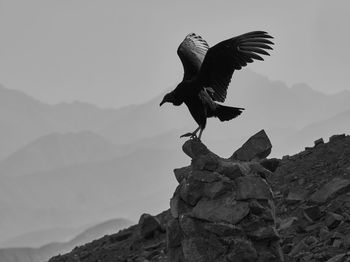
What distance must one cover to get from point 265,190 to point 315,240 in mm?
2900

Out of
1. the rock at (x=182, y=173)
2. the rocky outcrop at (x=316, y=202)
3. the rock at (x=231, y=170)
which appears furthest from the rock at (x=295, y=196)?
the rock at (x=231, y=170)

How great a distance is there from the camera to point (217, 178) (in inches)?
552

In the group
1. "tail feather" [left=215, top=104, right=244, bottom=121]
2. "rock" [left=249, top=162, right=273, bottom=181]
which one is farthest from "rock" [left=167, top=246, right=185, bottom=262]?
"tail feather" [left=215, top=104, right=244, bottom=121]

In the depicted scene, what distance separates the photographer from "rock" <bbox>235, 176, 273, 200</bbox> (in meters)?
13.6

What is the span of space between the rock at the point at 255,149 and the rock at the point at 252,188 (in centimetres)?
171

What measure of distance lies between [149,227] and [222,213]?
844cm

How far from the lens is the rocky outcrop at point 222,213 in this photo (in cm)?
1340

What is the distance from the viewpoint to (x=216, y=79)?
1442 centimetres

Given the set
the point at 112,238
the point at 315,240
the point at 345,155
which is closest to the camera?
the point at 315,240

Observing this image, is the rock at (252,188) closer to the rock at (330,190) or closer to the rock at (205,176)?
the rock at (205,176)

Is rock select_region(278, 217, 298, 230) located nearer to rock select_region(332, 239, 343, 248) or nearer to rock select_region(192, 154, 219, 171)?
rock select_region(332, 239, 343, 248)

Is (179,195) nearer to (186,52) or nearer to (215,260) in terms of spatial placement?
(215,260)

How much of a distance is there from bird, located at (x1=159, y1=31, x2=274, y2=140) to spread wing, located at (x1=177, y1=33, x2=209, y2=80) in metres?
0.36

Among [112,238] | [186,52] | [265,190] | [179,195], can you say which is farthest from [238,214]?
[112,238]
